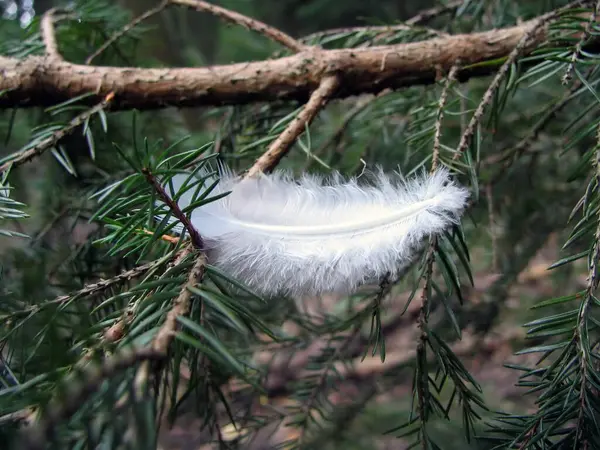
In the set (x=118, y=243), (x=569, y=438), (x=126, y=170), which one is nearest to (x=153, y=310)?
(x=118, y=243)

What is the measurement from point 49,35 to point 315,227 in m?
0.80

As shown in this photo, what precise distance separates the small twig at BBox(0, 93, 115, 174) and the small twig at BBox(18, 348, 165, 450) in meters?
0.54

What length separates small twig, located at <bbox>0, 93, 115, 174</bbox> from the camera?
2.73 feet

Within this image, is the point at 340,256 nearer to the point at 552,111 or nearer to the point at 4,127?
the point at 552,111

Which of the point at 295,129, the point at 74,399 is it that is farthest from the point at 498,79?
the point at 74,399

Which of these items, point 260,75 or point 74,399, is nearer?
point 74,399

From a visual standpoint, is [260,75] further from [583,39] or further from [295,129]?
[583,39]

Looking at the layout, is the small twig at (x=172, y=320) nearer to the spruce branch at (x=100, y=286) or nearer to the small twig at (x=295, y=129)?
the spruce branch at (x=100, y=286)

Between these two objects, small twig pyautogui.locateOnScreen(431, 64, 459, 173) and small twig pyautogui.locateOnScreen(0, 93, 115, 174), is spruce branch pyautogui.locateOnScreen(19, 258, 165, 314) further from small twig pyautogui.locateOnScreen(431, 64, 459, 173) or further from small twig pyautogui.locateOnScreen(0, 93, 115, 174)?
small twig pyautogui.locateOnScreen(431, 64, 459, 173)

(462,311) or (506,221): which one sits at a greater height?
(506,221)

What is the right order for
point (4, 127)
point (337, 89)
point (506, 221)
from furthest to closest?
point (506, 221), point (4, 127), point (337, 89)

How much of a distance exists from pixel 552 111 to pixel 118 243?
35.5 inches

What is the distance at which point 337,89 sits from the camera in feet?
3.27

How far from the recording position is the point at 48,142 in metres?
0.88
